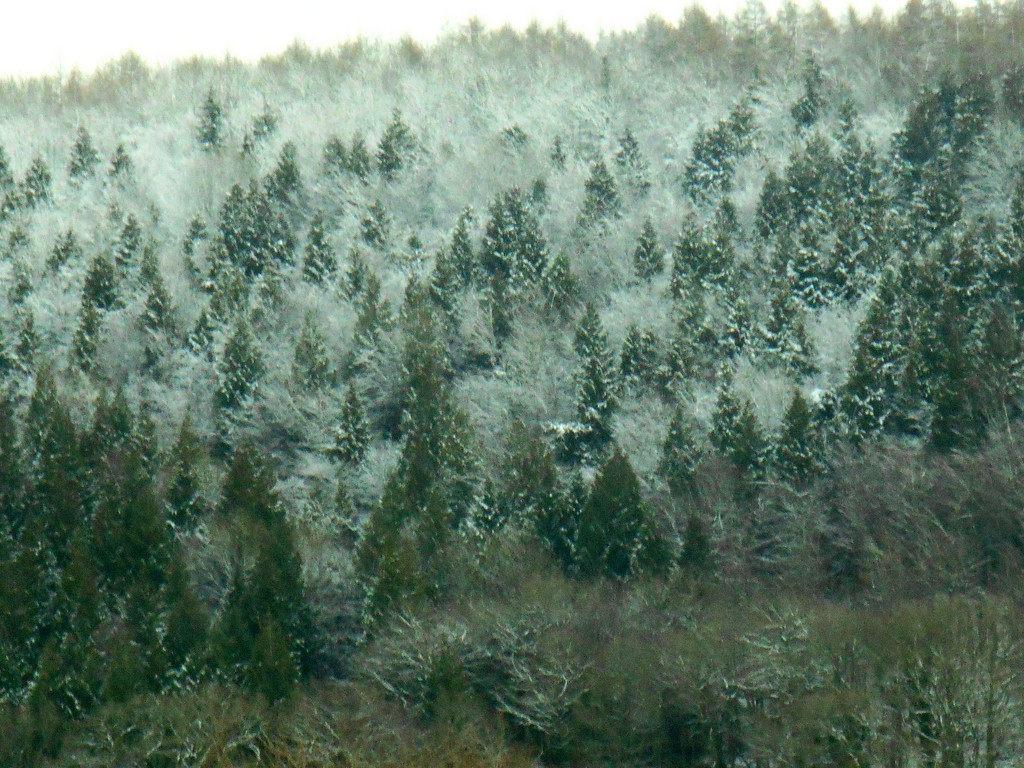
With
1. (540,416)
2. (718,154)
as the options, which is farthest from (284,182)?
(540,416)

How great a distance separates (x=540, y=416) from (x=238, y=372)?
37.7 feet

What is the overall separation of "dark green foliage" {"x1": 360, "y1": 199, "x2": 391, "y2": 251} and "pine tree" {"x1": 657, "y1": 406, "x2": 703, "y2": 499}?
24.3 metres

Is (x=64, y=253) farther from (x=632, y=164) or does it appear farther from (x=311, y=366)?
(x=632, y=164)

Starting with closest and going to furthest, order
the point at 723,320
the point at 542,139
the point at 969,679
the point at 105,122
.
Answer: the point at 969,679 → the point at 723,320 → the point at 542,139 → the point at 105,122

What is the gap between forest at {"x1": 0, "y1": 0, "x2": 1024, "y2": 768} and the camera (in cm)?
2509

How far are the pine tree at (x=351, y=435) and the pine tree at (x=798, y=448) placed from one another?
47.5 ft

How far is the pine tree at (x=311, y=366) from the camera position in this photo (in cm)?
4647

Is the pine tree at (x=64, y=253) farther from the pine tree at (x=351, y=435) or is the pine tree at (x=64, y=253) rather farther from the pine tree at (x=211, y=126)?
the pine tree at (x=351, y=435)

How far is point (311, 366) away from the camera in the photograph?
154ft

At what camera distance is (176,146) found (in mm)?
75250

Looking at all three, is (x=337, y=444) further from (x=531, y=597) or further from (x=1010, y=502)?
(x=1010, y=502)

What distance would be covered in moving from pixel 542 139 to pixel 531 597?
4423 centimetres

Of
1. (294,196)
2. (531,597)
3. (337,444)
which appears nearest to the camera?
(531,597)

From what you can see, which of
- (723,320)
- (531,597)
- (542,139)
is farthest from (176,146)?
(531,597)
